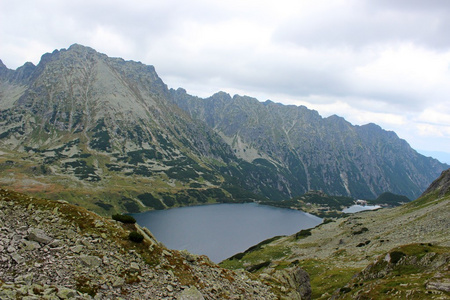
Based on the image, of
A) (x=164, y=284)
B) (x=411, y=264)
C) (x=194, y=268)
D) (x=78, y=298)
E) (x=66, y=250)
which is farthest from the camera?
(x=411, y=264)

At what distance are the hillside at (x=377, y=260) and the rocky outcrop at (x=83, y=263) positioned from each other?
653 inches

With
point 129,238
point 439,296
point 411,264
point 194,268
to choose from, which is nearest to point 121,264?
point 129,238

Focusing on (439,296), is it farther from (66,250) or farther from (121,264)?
(66,250)

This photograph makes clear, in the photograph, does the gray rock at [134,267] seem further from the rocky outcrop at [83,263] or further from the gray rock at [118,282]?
the gray rock at [118,282]

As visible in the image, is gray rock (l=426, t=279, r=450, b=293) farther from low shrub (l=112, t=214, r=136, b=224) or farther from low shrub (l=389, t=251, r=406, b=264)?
low shrub (l=112, t=214, r=136, b=224)

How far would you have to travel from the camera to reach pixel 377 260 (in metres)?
43.7

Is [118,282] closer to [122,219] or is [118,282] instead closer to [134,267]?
[134,267]

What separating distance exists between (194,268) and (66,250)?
40.5 feet

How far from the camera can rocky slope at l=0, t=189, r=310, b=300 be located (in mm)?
18703

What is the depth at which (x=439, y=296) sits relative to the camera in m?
26.2

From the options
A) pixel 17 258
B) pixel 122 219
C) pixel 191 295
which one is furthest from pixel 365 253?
pixel 17 258

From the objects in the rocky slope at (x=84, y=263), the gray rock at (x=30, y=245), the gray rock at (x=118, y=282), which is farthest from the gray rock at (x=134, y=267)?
the gray rock at (x=30, y=245)

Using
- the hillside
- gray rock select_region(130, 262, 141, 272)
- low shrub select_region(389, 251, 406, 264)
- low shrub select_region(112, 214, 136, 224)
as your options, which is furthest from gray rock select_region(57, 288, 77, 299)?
low shrub select_region(389, 251, 406, 264)

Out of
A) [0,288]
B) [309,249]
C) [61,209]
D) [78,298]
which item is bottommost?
[309,249]
